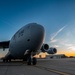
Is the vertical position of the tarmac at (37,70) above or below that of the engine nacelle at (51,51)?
below

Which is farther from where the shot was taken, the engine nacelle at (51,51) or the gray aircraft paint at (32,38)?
the engine nacelle at (51,51)

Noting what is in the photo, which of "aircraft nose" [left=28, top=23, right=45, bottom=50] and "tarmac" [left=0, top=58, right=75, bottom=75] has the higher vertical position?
"aircraft nose" [left=28, top=23, right=45, bottom=50]

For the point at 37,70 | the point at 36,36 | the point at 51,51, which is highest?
the point at 36,36

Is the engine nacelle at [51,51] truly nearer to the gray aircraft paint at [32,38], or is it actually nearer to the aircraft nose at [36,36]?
the gray aircraft paint at [32,38]

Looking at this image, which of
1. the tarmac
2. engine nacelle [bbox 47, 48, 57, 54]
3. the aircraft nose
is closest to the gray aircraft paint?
the aircraft nose

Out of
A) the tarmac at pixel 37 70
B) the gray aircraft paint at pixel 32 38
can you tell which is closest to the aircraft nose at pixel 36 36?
the gray aircraft paint at pixel 32 38

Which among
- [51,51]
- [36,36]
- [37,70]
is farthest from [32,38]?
[51,51]

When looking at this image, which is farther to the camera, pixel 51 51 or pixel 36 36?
pixel 51 51

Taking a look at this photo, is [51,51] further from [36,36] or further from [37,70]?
[37,70]

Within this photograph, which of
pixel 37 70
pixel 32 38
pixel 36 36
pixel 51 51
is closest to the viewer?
pixel 37 70

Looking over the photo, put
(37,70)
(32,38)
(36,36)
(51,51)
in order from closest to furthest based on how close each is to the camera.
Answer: (37,70), (36,36), (32,38), (51,51)

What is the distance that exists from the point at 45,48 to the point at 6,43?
7.04 m

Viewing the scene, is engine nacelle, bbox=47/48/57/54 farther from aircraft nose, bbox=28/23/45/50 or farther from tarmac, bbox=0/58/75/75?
tarmac, bbox=0/58/75/75

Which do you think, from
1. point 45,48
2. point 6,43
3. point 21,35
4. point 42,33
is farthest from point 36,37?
point 6,43
